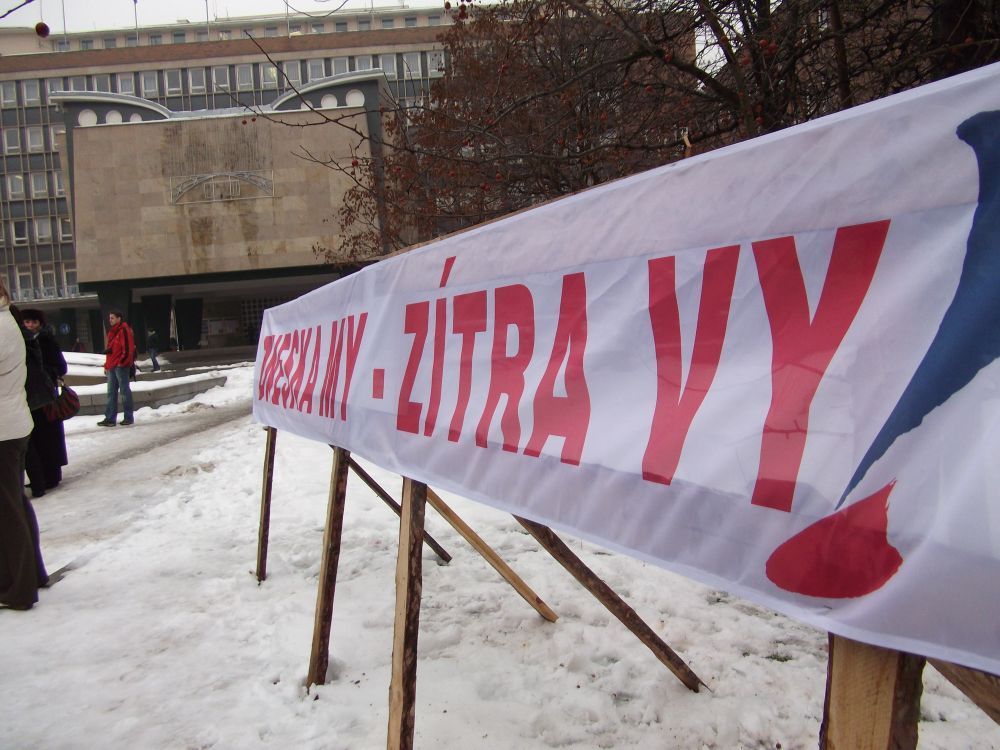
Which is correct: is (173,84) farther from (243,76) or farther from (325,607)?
(325,607)

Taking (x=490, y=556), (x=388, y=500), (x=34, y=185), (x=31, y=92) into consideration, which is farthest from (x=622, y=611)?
(x=31, y=92)

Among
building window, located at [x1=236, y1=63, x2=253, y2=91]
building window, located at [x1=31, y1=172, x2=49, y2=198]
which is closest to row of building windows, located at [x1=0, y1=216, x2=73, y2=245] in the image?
building window, located at [x1=31, y1=172, x2=49, y2=198]

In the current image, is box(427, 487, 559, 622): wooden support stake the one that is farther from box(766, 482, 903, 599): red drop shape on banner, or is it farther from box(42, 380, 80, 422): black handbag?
box(42, 380, 80, 422): black handbag

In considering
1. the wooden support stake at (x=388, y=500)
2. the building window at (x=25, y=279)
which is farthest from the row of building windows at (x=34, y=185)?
the wooden support stake at (x=388, y=500)

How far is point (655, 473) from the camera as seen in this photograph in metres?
1.43

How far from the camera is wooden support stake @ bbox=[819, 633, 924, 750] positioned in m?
1.06

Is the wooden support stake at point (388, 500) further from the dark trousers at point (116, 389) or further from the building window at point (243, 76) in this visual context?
the building window at point (243, 76)

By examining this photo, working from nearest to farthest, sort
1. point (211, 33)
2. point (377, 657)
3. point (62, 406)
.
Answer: point (377, 657), point (62, 406), point (211, 33)

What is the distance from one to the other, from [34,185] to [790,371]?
7455 centimetres

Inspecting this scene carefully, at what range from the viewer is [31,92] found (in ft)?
195

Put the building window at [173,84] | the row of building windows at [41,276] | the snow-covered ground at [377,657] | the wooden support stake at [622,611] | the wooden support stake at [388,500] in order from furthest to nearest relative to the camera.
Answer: the row of building windows at [41,276], the building window at [173,84], the wooden support stake at [388,500], the wooden support stake at [622,611], the snow-covered ground at [377,657]

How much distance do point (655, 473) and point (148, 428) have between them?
1171 centimetres

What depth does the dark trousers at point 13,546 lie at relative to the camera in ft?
13.1

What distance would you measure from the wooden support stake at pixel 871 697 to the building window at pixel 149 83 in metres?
65.8
